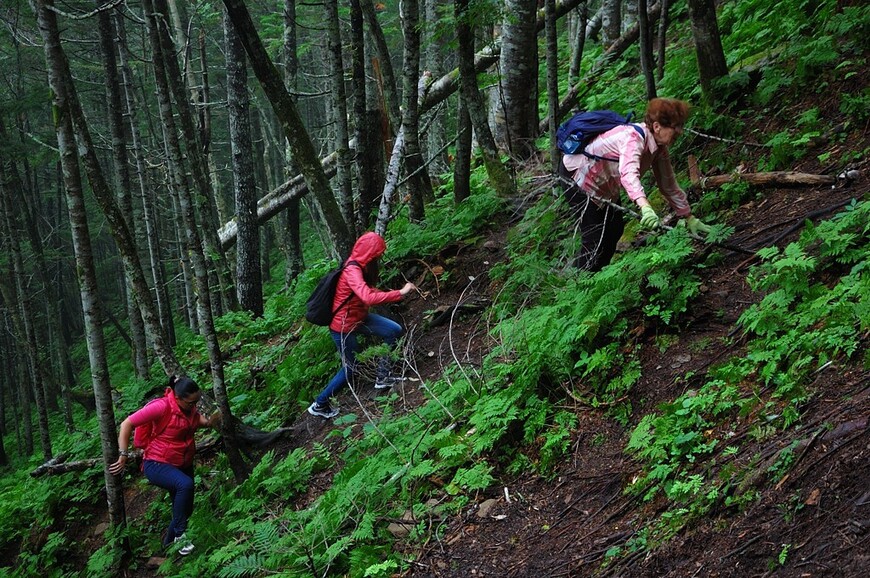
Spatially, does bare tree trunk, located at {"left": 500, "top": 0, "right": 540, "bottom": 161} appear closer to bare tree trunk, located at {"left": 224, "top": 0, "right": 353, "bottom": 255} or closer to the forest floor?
bare tree trunk, located at {"left": 224, "top": 0, "right": 353, "bottom": 255}

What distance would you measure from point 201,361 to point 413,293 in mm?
4500

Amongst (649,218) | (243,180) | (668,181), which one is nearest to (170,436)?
(649,218)

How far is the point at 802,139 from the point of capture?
21.0ft

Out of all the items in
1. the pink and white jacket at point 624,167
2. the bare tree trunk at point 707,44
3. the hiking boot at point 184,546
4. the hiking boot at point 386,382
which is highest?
the bare tree trunk at point 707,44

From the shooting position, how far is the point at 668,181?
18.6ft

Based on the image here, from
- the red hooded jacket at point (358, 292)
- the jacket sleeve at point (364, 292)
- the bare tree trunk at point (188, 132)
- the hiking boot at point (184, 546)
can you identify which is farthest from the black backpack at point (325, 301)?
the bare tree trunk at point (188, 132)

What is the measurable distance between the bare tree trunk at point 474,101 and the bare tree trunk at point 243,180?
547 centimetres

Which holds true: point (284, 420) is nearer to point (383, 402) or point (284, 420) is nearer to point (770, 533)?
point (383, 402)

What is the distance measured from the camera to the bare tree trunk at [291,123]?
263 inches

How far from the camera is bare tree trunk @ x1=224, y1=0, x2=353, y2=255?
6688 millimetres

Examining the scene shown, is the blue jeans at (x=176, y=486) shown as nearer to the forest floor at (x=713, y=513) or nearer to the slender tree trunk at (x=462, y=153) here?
the forest floor at (x=713, y=513)

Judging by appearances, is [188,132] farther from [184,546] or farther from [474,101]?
[184,546]

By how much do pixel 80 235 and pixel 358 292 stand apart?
2.74m

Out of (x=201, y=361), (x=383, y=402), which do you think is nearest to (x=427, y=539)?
(x=383, y=402)
